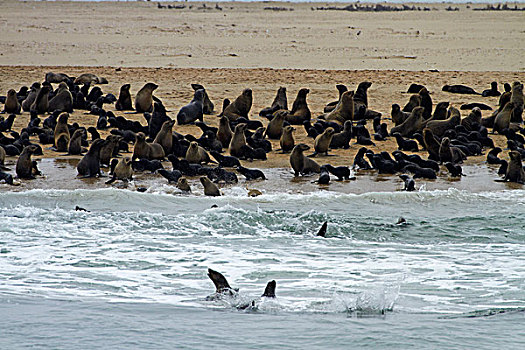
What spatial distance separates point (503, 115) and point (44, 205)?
8313mm

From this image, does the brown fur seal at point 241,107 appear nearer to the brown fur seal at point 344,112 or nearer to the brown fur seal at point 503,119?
the brown fur seal at point 344,112

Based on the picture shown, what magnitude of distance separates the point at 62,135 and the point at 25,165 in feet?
5.72

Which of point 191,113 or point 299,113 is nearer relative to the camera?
point 191,113

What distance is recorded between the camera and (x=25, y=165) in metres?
10.7

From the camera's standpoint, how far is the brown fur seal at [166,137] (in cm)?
1191

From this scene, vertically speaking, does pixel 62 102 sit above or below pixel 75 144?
above

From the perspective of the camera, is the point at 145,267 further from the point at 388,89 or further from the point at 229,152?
the point at 388,89

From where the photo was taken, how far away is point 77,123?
14.0 meters

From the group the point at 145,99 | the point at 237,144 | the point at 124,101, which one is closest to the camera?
the point at 237,144

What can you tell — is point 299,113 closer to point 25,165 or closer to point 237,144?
point 237,144

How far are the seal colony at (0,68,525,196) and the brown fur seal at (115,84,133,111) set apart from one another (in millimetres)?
20

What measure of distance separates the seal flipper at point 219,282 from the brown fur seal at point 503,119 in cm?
868

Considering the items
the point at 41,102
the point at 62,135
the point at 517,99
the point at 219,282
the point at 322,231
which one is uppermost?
the point at 517,99

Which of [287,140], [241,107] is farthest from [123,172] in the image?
[241,107]
